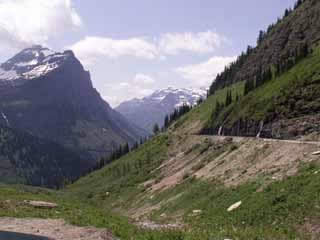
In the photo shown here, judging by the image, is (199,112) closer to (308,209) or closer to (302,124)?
(302,124)

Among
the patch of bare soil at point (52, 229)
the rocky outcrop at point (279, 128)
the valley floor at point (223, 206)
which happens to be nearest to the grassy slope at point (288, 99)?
the rocky outcrop at point (279, 128)

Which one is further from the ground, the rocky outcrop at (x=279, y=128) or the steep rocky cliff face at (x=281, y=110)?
the steep rocky cliff face at (x=281, y=110)

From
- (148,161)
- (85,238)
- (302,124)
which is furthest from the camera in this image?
(148,161)

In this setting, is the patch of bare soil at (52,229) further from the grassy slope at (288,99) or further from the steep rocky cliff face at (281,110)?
the grassy slope at (288,99)

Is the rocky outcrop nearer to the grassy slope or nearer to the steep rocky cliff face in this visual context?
the steep rocky cliff face

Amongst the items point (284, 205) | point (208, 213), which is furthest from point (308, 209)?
point (208, 213)

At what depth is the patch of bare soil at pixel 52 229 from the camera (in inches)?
1364

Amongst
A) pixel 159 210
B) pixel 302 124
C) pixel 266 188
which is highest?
pixel 302 124

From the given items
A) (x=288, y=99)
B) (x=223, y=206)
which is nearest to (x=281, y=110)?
(x=288, y=99)

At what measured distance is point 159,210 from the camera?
64688mm

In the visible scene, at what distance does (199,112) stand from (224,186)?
13110 centimetres

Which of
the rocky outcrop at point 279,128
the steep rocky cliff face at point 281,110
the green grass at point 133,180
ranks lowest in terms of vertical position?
the green grass at point 133,180

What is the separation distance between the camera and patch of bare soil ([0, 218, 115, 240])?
3466 cm

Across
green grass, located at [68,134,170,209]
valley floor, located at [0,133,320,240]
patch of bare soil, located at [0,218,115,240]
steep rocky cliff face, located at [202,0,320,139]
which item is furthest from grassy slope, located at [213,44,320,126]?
patch of bare soil, located at [0,218,115,240]
